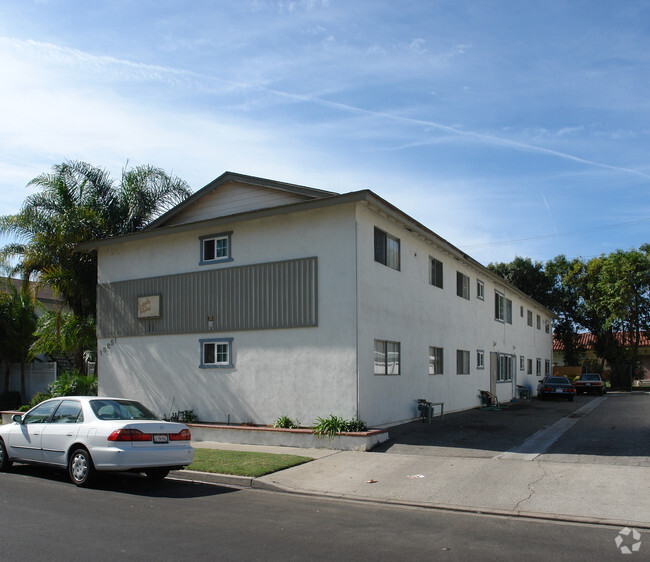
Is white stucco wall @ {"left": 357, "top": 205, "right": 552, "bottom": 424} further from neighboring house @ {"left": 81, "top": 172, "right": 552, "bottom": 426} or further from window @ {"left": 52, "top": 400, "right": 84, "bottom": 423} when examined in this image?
window @ {"left": 52, "top": 400, "right": 84, "bottom": 423}

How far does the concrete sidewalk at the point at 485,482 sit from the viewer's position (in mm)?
8617

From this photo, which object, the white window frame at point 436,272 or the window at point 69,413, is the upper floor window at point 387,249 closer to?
the white window frame at point 436,272

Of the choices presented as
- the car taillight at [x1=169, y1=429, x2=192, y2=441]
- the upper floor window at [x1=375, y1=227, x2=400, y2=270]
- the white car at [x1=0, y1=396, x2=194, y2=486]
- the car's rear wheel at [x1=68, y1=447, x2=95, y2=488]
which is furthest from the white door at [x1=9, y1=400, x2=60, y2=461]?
A: the upper floor window at [x1=375, y1=227, x2=400, y2=270]

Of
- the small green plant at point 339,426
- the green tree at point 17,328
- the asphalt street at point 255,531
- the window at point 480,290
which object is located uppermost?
the window at point 480,290

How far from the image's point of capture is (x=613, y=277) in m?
46.7

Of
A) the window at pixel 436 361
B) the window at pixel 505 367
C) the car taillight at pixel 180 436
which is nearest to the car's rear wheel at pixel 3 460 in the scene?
the car taillight at pixel 180 436

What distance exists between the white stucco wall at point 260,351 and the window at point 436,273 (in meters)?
5.76

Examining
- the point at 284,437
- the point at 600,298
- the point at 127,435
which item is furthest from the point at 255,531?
the point at 600,298

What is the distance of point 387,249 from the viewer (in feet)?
55.1

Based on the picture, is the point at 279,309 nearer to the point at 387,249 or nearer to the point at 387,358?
the point at 387,358

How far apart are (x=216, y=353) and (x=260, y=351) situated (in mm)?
1697

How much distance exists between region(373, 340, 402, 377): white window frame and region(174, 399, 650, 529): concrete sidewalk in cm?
286

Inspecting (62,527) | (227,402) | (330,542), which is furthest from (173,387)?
(330,542)

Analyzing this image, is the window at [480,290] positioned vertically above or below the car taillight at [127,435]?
above
